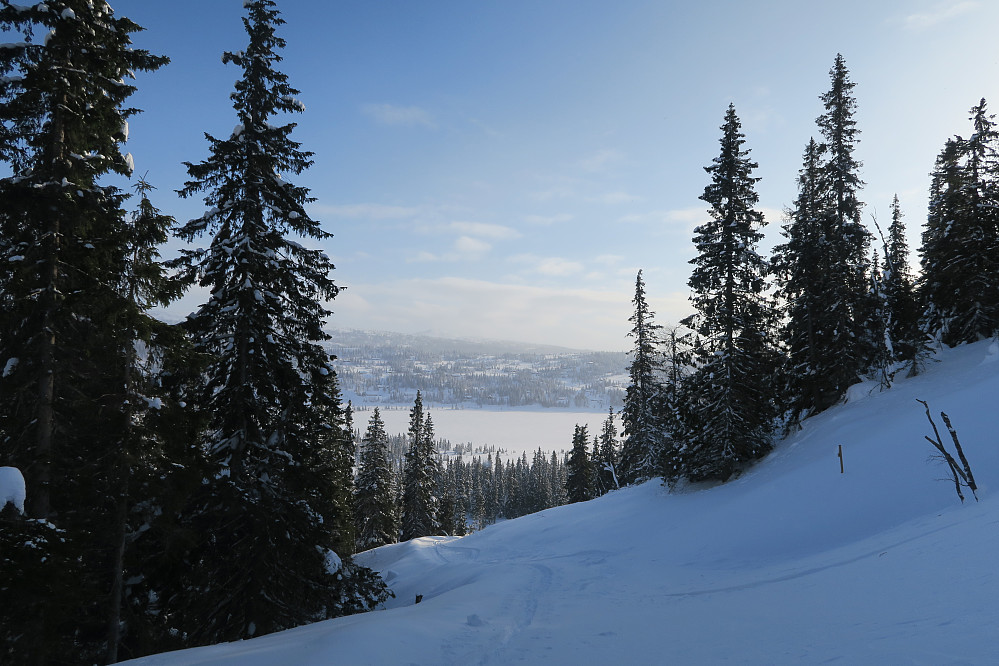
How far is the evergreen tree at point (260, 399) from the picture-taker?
10.7 meters

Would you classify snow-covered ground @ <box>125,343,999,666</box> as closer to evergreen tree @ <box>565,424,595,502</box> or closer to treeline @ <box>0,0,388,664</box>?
treeline @ <box>0,0,388,664</box>

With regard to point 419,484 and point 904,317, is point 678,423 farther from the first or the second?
point 419,484

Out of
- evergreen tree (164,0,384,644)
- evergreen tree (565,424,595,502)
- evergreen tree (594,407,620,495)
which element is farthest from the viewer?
evergreen tree (565,424,595,502)

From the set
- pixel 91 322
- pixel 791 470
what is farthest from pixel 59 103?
pixel 791 470

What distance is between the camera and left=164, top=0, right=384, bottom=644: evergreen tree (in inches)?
421

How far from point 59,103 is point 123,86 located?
1.29 m

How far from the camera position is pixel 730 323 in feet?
72.0

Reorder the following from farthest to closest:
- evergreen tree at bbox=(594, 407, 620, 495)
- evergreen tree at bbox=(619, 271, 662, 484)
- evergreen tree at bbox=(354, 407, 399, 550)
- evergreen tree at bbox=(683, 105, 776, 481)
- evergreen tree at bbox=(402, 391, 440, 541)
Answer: evergreen tree at bbox=(594, 407, 620, 495)
evergreen tree at bbox=(402, 391, 440, 541)
evergreen tree at bbox=(354, 407, 399, 550)
evergreen tree at bbox=(619, 271, 662, 484)
evergreen tree at bbox=(683, 105, 776, 481)

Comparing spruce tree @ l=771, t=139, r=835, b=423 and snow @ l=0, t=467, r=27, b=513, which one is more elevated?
spruce tree @ l=771, t=139, r=835, b=423

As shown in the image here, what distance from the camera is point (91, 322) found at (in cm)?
898

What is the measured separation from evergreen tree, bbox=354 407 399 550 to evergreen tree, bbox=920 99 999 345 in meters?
38.0

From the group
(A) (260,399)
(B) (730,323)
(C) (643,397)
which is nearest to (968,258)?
(B) (730,323)

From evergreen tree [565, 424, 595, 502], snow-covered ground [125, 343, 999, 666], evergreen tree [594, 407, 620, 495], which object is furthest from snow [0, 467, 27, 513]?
evergreen tree [565, 424, 595, 502]

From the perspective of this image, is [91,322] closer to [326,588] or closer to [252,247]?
[252,247]
